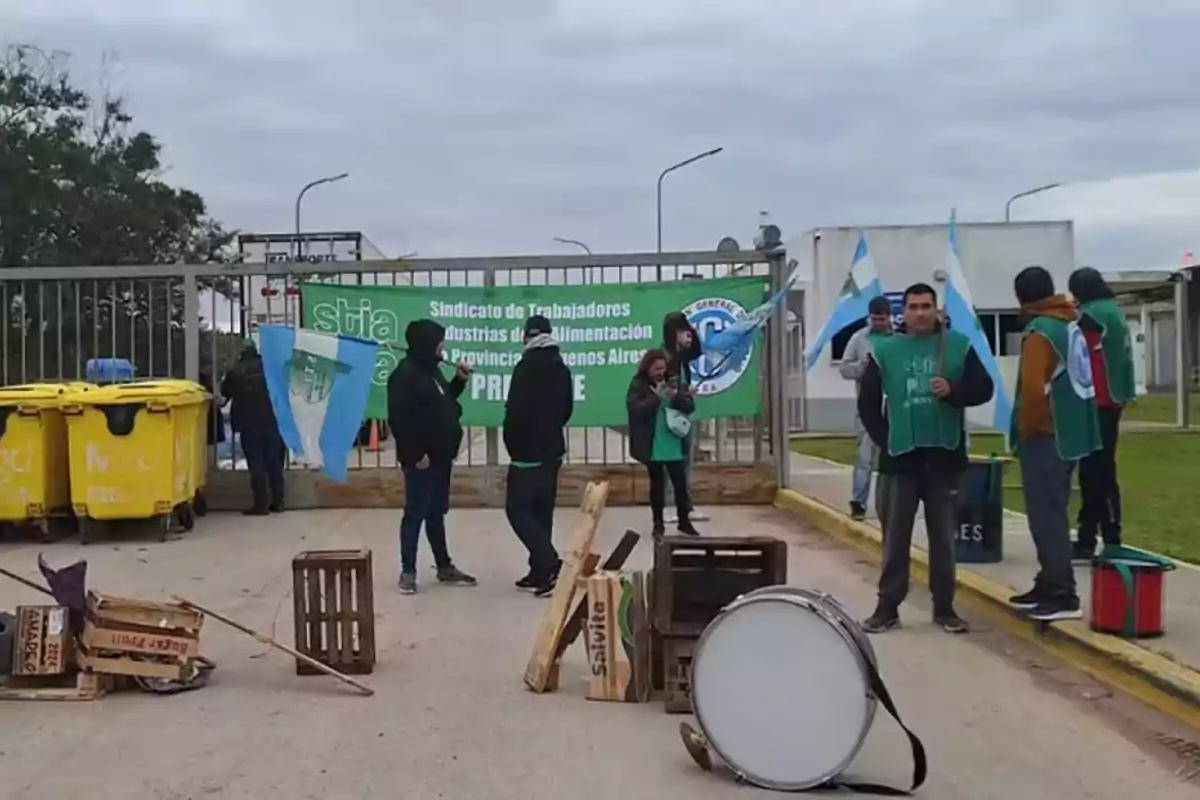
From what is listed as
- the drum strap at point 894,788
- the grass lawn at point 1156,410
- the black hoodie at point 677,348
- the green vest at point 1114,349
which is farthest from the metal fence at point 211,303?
the grass lawn at point 1156,410

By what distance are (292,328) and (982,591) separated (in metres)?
7.78

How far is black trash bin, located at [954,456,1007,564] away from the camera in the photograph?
9945 millimetres

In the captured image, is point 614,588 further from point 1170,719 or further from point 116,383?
point 116,383

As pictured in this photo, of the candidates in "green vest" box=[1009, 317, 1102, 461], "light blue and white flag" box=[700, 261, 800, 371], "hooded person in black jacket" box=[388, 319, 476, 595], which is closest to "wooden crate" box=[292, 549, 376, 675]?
"hooded person in black jacket" box=[388, 319, 476, 595]

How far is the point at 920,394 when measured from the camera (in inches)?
309

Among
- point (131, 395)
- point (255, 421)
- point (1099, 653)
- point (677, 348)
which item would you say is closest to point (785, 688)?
point (1099, 653)

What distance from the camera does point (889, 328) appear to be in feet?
36.3

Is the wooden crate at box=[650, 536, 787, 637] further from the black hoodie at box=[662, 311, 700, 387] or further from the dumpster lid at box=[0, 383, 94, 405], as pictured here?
the dumpster lid at box=[0, 383, 94, 405]

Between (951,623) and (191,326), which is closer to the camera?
(951,623)

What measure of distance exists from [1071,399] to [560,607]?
3036 mm

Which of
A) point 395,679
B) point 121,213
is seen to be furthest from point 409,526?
point 121,213

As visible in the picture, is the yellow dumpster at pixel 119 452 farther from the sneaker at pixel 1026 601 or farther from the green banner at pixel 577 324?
the sneaker at pixel 1026 601

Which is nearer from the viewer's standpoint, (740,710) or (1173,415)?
(740,710)

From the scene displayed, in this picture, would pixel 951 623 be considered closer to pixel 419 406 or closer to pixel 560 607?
pixel 560 607
